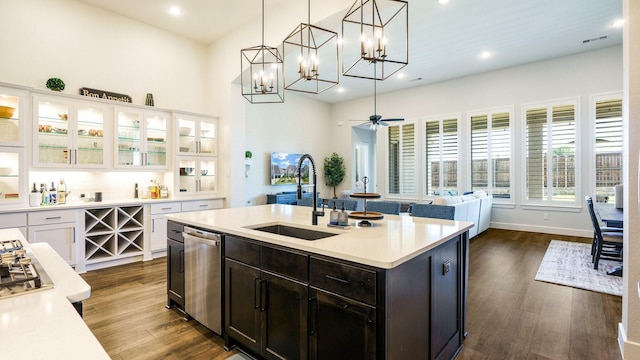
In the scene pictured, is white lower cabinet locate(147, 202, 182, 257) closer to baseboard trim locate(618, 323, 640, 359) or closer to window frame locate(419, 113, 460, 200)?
baseboard trim locate(618, 323, 640, 359)

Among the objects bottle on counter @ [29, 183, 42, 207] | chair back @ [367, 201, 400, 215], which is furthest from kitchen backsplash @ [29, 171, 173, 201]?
chair back @ [367, 201, 400, 215]

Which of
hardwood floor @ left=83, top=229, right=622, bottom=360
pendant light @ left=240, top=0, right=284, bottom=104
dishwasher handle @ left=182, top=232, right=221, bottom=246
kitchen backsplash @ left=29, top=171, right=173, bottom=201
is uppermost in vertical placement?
pendant light @ left=240, top=0, right=284, bottom=104

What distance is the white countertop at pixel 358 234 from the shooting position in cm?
157

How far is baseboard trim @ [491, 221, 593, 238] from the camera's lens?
20.0 feet

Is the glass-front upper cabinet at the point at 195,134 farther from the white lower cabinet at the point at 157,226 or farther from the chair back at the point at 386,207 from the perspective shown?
the chair back at the point at 386,207

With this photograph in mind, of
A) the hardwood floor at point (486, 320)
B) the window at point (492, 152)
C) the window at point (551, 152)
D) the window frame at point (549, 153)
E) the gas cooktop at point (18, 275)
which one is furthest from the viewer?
the window at point (492, 152)

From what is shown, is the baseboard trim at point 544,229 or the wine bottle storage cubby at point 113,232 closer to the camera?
the wine bottle storage cubby at point 113,232

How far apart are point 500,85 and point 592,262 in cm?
427

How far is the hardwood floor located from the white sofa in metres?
1.20

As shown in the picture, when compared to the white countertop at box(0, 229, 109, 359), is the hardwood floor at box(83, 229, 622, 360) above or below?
below

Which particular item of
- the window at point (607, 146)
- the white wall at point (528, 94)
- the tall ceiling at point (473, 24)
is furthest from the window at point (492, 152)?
the window at point (607, 146)

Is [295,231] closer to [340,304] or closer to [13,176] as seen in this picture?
[340,304]

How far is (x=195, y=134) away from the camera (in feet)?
16.9

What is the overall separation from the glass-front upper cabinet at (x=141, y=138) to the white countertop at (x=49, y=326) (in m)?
3.86
